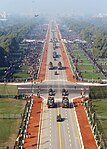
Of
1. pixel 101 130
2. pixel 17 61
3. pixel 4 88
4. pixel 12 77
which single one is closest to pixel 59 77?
pixel 12 77

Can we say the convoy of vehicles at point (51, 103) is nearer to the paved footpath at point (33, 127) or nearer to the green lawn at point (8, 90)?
the paved footpath at point (33, 127)

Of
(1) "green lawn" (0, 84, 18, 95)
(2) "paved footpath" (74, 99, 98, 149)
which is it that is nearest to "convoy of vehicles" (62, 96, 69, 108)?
(2) "paved footpath" (74, 99, 98, 149)

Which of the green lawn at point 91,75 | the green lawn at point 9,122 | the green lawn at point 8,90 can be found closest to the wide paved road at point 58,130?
the green lawn at point 9,122

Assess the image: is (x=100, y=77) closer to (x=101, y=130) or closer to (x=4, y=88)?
(x=4, y=88)

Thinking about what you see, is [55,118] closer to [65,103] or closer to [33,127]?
[33,127]

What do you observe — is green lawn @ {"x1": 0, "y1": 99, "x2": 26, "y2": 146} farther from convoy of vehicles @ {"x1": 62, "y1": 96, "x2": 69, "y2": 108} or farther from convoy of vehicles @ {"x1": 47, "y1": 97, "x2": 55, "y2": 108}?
convoy of vehicles @ {"x1": 62, "y1": 96, "x2": 69, "y2": 108}

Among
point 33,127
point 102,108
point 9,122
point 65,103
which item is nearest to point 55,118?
point 33,127
